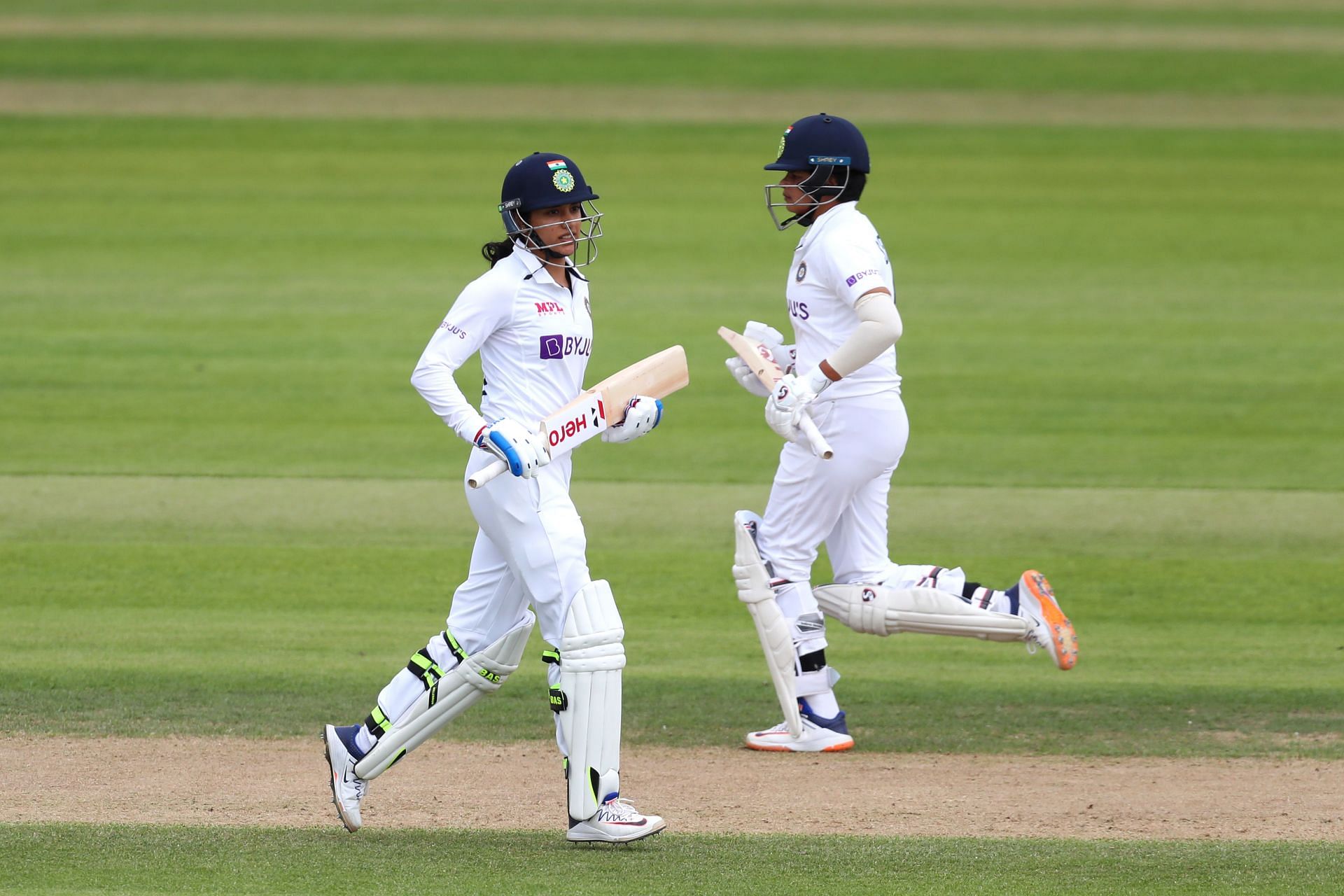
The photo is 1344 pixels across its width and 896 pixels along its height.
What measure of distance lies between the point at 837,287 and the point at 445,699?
210 centimetres

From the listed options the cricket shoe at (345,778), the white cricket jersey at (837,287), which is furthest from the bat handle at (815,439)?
the cricket shoe at (345,778)

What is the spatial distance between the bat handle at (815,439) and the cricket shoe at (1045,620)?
0.91 m

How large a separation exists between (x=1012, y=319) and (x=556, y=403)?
11.1m

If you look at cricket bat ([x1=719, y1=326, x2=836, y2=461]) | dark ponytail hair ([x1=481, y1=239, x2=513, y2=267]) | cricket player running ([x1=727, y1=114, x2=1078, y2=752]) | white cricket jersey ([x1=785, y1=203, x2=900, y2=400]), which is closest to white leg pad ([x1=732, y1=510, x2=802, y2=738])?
cricket player running ([x1=727, y1=114, x2=1078, y2=752])

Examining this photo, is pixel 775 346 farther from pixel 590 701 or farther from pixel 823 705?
pixel 590 701

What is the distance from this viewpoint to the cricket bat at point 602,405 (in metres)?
4.99

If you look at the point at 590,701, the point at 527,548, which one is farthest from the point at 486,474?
the point at 590,701

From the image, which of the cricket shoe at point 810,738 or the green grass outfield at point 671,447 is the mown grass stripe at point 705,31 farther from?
the cricket shoe at point 810,738

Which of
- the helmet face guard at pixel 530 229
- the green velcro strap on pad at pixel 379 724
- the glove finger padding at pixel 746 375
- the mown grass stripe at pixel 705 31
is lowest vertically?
the green velcro strap on pad at pixel 379 724

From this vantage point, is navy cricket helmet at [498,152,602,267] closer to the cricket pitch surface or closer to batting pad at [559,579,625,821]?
batting pad at [559,579,625,821]

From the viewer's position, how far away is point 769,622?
247 inches

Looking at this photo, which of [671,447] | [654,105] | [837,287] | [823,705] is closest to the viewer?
[837,287]

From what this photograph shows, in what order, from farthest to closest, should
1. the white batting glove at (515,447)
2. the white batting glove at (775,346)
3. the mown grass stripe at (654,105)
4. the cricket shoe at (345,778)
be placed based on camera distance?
the mown grass stripe at (654,105), the white batting glove at (775,346), the cricket shoe at (345,778), the white batting glove at (515,447)

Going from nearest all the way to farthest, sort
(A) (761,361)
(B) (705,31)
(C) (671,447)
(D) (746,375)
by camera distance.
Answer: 1. (A) (761,361)
2. (D) (746,375)
3. (C) (671,447)
4. (B) (705,31)
